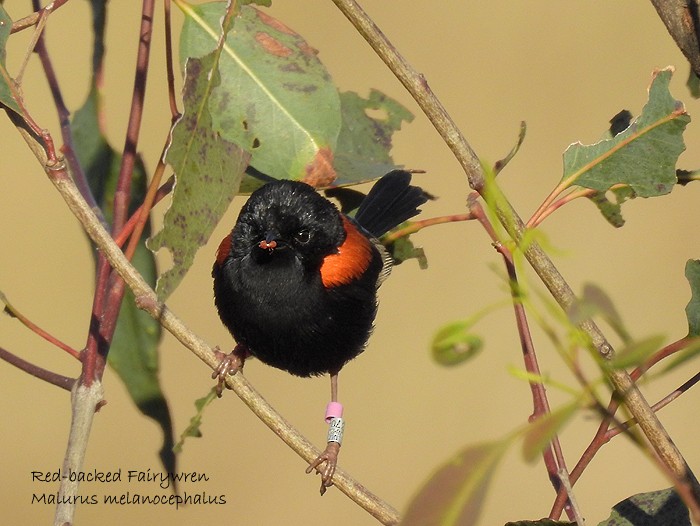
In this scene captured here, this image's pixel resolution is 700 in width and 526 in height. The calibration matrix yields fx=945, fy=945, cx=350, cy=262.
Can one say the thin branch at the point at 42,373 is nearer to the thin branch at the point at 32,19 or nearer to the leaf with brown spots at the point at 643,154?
the thin branch at the point at 32,19

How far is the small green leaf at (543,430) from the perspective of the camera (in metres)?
0.73

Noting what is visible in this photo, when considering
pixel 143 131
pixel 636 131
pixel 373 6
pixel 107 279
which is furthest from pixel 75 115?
pixel 373 6

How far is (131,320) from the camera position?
2.43 metres

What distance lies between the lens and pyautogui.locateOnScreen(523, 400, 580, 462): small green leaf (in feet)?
2.40

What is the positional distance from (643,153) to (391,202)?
7.55ft

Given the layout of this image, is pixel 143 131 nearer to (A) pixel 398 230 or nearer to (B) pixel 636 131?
(A) pixel 398 230

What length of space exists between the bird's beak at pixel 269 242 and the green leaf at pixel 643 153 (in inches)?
59.8

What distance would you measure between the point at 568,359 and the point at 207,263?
5618 mm

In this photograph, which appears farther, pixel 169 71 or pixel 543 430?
pixel 169 71

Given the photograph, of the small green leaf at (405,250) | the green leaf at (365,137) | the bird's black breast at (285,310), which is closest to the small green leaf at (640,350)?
the green leaf at (365,137)

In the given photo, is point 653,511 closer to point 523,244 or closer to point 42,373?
point 523,244

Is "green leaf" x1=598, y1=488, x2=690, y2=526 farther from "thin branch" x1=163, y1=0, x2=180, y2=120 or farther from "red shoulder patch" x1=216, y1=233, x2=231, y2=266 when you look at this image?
"red shoulder patch" x1=216, y1=233, x2=231, y2=266

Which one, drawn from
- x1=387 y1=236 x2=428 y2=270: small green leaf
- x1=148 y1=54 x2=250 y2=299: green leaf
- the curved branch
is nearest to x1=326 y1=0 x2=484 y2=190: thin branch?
x1=148 y1=54 x2=250 y2=299: green leaf

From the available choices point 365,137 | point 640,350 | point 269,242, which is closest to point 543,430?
point 640,350
